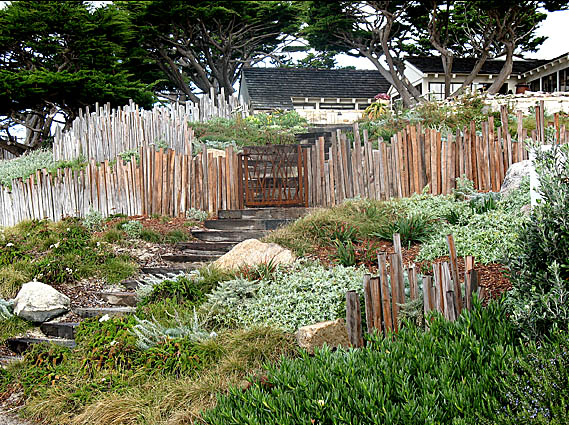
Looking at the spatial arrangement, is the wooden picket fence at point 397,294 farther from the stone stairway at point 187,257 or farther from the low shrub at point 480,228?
the stone stairway at point 187,257

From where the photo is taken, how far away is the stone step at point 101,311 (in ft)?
20.5

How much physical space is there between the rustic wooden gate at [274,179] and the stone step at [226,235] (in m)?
1.27

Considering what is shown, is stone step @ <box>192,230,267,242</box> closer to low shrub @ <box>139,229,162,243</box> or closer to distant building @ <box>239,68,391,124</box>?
low shrub @ <box>139,229,162,243</box>

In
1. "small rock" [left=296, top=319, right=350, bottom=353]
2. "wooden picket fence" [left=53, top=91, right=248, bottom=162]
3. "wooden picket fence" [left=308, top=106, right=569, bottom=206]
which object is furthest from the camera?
"wooden picket fence" [left=53, top=91, right=248, bottom=162]

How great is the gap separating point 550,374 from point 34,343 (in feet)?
16.4

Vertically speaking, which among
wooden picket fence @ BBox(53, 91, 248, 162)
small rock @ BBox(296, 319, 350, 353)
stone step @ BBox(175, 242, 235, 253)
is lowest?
small rock @ BBox(296, 319, 350, 353)

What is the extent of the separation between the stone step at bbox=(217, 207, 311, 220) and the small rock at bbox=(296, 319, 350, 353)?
4.41 m

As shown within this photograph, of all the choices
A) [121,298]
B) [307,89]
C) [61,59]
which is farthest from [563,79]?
[121,298]

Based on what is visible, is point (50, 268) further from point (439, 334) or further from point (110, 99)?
point (110, 99)

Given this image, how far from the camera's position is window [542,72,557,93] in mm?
28059

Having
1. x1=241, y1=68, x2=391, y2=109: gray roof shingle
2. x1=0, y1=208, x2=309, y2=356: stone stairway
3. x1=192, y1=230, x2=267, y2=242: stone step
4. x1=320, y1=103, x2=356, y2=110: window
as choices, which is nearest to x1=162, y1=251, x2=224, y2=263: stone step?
x1=0, y1=208, x2=309, y2=356: stone stairway

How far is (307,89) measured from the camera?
2920 cm

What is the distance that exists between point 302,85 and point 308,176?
20470mm

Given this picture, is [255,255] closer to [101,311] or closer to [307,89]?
[101,311]
